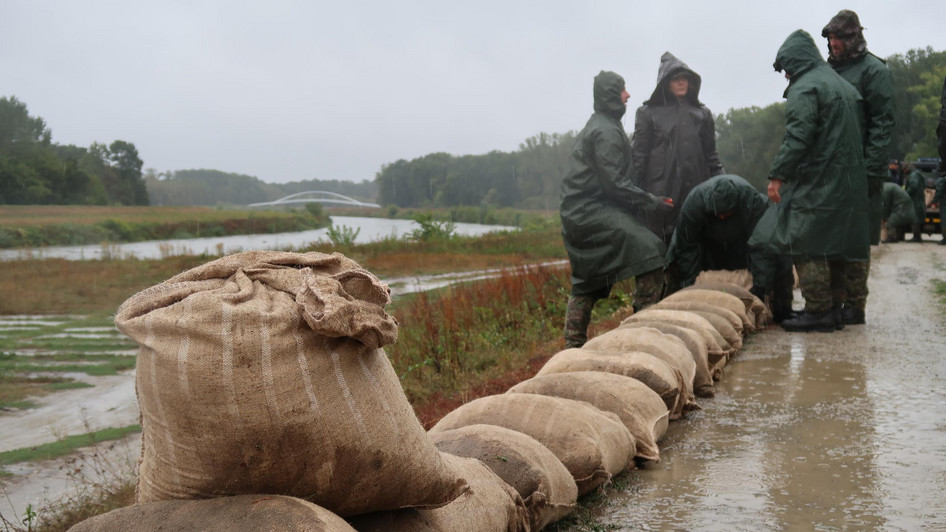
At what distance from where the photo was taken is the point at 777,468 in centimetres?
371

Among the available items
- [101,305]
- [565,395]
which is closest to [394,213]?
[101,305]

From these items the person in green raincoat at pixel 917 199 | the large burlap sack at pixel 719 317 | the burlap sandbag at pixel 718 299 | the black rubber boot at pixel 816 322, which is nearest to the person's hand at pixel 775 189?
the burlap sandbag at pixel 718 299

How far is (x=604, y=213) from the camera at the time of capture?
6.68m

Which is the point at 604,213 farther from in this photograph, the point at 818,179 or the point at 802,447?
the point at 802,447

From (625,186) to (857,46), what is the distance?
8.85 ft

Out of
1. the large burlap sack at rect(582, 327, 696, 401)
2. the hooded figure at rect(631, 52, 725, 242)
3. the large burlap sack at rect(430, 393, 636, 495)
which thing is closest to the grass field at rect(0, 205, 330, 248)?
the hooded figure at rect(631, 52, 725, 242)

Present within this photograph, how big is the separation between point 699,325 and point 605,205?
153 cm

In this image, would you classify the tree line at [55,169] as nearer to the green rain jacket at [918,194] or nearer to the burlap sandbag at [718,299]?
the burlap sandbag at [718,299]

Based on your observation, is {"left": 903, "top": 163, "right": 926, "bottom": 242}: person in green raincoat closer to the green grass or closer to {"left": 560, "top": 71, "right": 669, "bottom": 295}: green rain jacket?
{"left": 560, "top": 71, "right": 669, "bottom": 295}: green rain jacket

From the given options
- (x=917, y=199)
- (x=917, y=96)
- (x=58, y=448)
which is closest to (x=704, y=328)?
(x=58, y=448)

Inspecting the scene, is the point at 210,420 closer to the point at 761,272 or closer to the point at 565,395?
the point at 565,395

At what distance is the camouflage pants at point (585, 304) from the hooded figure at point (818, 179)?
1093mm

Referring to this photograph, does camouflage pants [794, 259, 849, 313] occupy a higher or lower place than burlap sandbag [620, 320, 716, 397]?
higher

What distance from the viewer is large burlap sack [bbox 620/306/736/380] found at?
5449 millimetres
